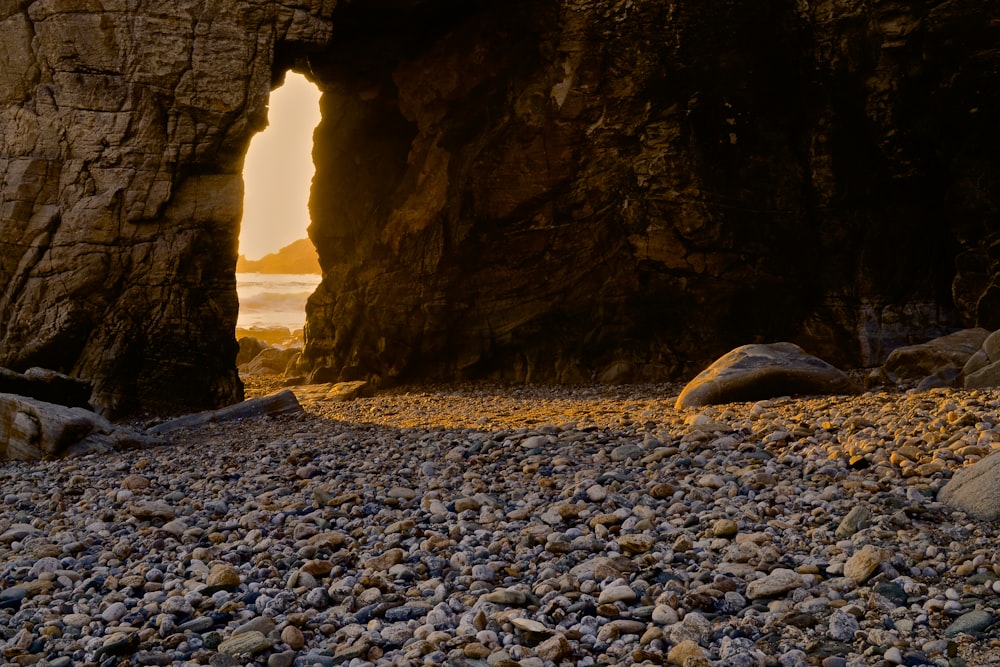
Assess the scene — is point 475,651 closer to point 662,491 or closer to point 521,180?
point 662,491

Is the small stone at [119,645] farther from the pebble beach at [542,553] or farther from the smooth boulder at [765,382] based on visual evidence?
the smooth boulder at [765,382]

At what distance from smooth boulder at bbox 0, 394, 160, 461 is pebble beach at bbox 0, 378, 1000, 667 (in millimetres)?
1903

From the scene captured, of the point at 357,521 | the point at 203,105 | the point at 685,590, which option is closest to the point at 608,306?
the point at 203,105

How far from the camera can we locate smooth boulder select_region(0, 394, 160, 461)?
10789mm

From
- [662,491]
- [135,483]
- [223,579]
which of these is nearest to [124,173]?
[135,483]

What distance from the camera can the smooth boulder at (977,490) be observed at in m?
5.05

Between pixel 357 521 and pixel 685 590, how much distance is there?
110 inches

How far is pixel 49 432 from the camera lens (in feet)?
35.6

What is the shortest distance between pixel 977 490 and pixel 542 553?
2.89 meters

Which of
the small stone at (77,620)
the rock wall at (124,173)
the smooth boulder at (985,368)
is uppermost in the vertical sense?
the rock wall at (124,173)

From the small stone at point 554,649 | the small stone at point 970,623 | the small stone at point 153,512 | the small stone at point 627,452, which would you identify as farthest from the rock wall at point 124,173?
the small stone at point 970,623

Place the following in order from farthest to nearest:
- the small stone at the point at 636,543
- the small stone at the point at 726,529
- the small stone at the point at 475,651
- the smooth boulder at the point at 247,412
Result: the smooth boulder at the point at 247,412 → the small stone at the point at 726,529 → the small stone at the point at 636,543 → the small stone at the point at 475,651

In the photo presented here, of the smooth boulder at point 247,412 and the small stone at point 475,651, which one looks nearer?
the small stone at point 475,651

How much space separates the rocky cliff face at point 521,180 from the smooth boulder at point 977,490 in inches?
443
